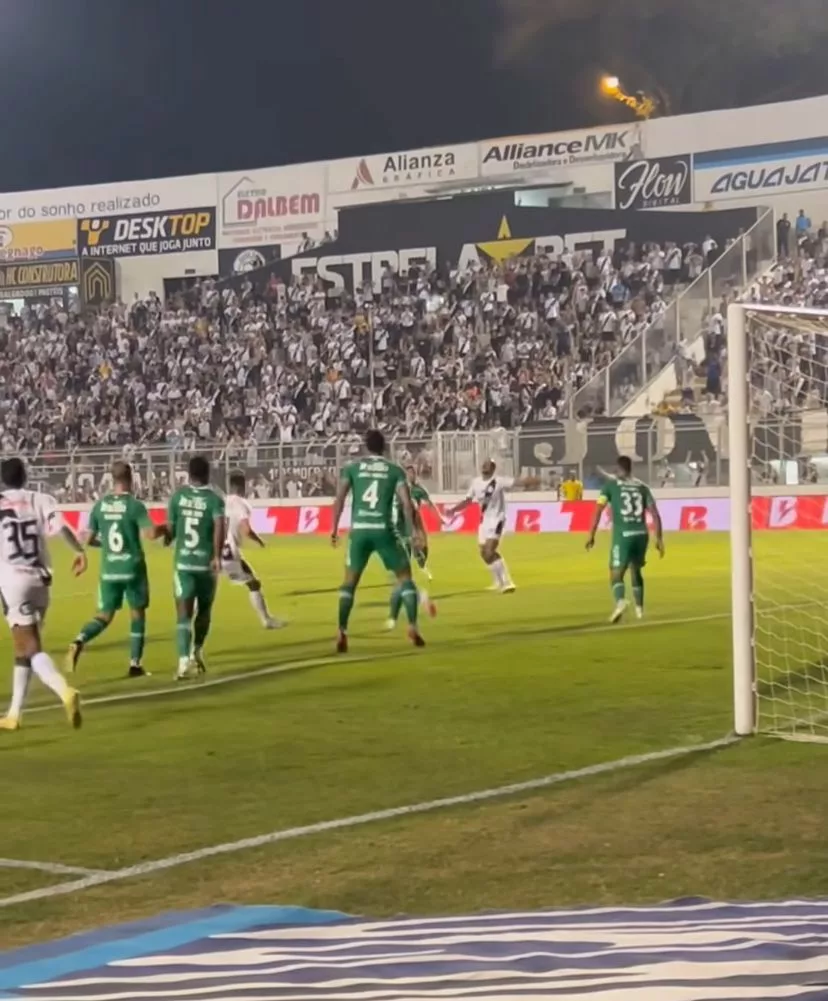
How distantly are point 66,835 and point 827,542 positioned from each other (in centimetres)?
2265

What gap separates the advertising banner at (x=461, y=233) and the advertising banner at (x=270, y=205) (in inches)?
159

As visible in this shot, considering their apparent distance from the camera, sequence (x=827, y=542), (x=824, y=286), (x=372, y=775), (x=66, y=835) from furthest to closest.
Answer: (x=824, y=286)
(x=827, y=542)
(x=372, y=775)
(x=66, y=835)

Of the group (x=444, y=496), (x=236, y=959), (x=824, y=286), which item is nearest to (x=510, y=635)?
(x=236, y=959)

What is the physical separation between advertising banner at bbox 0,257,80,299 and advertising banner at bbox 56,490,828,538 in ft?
77.9

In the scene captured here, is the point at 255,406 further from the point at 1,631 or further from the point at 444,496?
the point at 1,631

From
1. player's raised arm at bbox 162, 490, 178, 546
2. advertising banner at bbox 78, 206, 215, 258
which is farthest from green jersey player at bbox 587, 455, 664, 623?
advertising banner at bbox 78, 206, 215, 258

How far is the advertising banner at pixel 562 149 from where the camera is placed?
168ft

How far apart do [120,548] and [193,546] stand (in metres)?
0.70

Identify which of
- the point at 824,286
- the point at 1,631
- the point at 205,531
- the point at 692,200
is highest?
the point at 692,200

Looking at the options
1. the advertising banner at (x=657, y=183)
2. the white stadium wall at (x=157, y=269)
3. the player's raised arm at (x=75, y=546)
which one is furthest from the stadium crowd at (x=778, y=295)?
the white stadium wall at (x=157, y=269)

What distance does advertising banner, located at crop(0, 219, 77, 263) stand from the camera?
62125mm

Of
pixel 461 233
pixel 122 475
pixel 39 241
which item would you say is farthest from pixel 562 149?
pixel 122 475

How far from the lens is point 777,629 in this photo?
17.1 meters

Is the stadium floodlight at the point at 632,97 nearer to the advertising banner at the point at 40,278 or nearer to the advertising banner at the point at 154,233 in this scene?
the advertising banner at the point at 154,233
